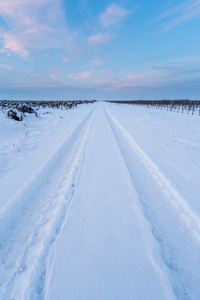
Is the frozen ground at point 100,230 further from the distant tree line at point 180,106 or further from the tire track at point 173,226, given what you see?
the distant tree line at point 180,106

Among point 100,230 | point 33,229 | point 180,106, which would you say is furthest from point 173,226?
point 180,106

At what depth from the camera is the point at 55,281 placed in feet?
5.06

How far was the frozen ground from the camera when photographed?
152cm

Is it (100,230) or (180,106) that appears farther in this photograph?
(180,106)

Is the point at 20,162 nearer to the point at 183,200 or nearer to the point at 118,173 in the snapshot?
the point at 118,173

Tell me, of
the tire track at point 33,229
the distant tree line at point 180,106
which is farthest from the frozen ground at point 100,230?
the distant tree line at point 180,106

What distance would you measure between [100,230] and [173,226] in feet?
3.95

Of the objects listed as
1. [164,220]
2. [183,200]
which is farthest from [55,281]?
[183,200]

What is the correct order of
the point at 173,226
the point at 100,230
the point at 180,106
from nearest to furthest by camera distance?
the point at 100,230
the point at 173,226
the point at 180,106

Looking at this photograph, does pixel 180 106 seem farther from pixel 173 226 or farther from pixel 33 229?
pixel 33 229

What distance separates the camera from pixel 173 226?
7.40 ft

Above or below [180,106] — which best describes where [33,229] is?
below

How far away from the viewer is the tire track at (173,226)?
1.61 metres

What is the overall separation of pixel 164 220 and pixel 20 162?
442 centimetres
